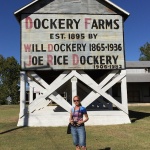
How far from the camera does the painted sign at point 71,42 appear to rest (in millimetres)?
16422

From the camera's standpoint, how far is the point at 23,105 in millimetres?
15875

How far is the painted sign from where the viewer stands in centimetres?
1642

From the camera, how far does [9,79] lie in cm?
6209

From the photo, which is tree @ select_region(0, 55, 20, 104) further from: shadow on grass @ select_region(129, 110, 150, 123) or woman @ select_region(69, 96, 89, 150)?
woman @ select_region(69, 96, 89, 150)

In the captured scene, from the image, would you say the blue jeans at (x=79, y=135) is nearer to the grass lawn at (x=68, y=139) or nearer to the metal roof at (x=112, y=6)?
the grass lawn at (x=68, y=139)

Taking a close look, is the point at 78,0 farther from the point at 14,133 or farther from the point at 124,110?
the point at 14,133

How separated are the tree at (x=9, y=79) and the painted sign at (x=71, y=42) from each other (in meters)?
45.5

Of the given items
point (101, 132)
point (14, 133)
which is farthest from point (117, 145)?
point (14, 133)

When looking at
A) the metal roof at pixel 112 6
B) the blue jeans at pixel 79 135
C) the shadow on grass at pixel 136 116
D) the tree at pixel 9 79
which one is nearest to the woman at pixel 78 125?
the blue jeans at pixel 79 135

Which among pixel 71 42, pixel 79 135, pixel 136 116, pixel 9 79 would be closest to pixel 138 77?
pixel 136 116

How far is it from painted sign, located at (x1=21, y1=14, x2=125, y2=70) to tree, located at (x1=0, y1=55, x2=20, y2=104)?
4550 cm

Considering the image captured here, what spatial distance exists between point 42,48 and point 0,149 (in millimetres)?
7946

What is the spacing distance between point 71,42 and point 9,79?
47.6 m

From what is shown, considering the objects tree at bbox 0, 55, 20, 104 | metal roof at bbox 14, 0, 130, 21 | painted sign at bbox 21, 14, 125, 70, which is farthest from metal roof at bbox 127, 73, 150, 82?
tree at bbox 0, 55, 20, 104
